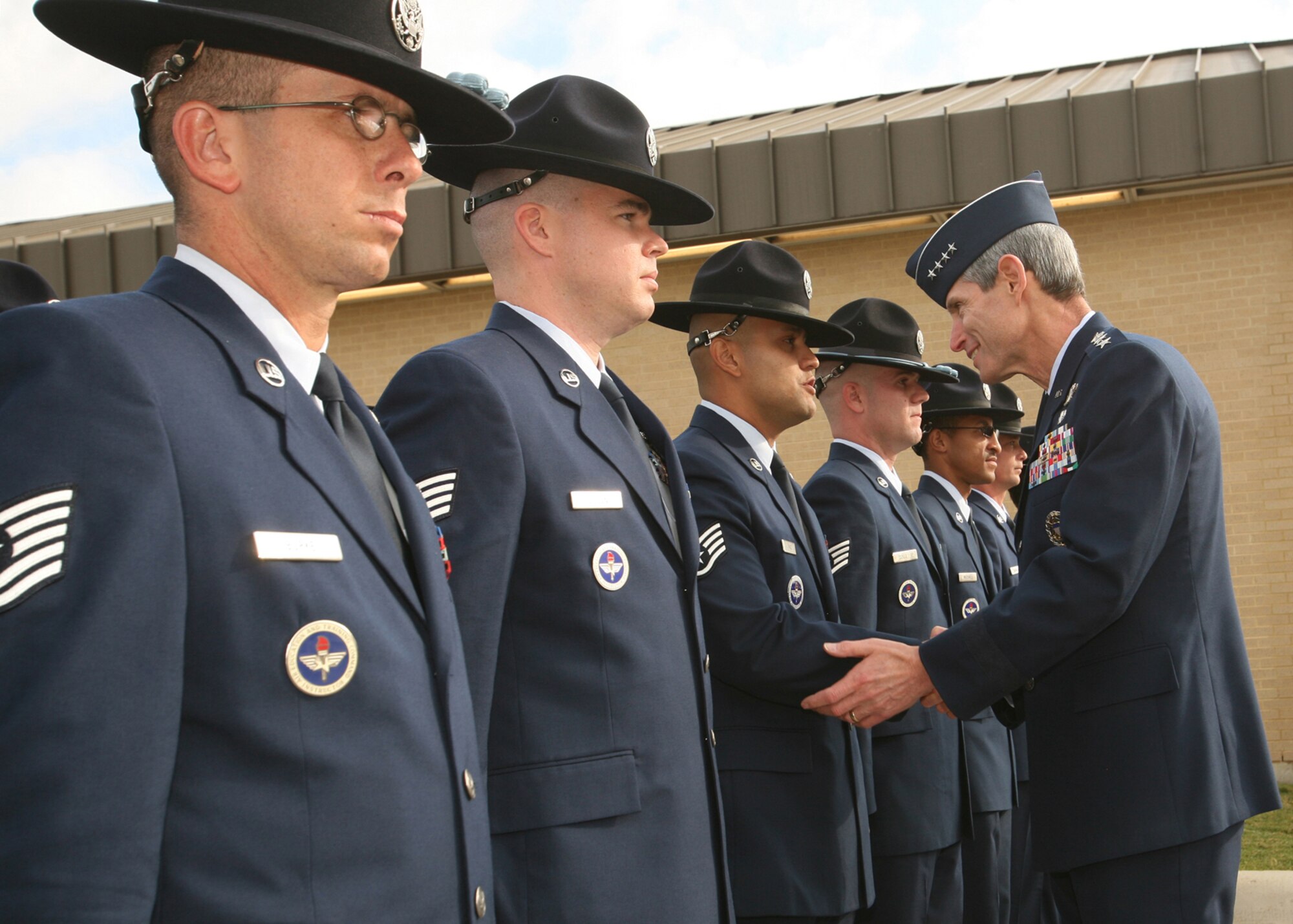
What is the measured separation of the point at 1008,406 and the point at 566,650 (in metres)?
4.98

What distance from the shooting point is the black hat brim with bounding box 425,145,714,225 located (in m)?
2.88

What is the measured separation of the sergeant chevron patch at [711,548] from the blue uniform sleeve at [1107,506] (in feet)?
2.75

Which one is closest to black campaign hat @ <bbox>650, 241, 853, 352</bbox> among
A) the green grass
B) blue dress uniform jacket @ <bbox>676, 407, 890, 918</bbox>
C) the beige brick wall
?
blue dress uniform jacket @ <bbox>676, 407, 890, 918</bbox>

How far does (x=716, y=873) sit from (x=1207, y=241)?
1031cm

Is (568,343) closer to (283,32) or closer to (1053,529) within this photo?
(283,32)

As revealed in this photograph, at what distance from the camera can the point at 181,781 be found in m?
1.41

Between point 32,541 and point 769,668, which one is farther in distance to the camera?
point 769,668

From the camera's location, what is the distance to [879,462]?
488 cm

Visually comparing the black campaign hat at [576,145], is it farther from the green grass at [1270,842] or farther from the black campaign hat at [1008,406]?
the green grass at [1270,842]

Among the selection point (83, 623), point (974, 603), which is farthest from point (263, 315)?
point (974, 603)

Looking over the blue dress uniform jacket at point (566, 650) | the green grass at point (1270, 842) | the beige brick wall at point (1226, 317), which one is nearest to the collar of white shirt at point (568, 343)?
the blue dress uniform jacket at point (566, 650)

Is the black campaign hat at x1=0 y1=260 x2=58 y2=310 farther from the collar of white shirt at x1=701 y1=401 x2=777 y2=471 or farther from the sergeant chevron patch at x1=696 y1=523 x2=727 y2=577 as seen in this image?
the sergeant chevron patch at x1=696 y1=523 x2=727 y2=577

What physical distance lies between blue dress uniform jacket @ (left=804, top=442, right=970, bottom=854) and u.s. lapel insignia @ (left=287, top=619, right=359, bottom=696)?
2641 mm

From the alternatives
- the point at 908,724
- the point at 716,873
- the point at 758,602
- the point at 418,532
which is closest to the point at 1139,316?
the point at 908,724
